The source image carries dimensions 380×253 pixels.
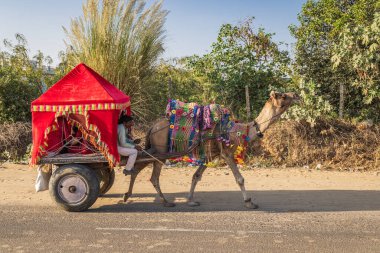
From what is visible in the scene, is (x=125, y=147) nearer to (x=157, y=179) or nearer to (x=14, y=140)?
(x=157, y=179)

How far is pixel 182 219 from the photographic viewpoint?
6414 millimetres

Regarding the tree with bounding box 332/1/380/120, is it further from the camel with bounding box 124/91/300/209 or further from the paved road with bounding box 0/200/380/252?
the paved road with bounding box 0/200/380/252

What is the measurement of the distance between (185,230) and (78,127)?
7.91 ft

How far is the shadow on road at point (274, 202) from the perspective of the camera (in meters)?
7.10

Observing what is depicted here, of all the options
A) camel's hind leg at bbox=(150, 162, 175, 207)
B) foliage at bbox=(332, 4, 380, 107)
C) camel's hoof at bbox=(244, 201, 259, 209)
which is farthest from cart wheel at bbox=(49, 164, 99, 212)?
foliage at bbox=(332, 4, 380, 107)

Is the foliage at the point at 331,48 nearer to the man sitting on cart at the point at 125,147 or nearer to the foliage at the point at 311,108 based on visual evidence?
the foliage at the point at 311,108

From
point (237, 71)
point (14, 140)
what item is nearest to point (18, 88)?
point (14, 140)

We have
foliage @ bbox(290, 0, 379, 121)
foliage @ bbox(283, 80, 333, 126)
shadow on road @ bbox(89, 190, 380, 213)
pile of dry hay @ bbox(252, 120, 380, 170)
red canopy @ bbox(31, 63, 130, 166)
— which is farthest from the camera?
foliage @ bbox(290, 0, 379, 121)

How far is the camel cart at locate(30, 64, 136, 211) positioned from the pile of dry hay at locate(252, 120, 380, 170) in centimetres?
610

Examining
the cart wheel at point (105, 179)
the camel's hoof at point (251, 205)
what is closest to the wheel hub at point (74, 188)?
the cart wheel at point (105, 179)

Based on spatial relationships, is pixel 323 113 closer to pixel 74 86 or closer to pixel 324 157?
pixel 324 157

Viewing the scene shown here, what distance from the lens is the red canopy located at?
6.66m

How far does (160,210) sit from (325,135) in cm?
646

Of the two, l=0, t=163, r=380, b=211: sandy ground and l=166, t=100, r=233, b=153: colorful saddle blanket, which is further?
l=0, t=163, r=380, b=211: sandy ground
